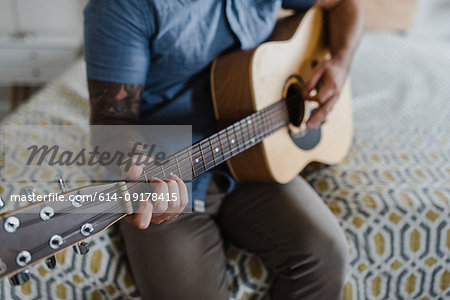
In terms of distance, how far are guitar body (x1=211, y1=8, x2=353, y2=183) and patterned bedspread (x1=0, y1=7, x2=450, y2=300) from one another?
0.38 feet

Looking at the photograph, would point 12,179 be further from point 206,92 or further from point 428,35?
point 428,35

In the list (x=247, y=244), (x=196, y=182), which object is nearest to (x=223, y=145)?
(x=196, y=182)

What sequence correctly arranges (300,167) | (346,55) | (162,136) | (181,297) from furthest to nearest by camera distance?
(346,55) → (300,167) → (162,136) → (181,297)

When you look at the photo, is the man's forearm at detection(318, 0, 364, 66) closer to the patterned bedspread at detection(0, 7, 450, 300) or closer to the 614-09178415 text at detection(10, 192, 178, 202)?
the patterned bedspread at detection(0, 7, 450, 300)

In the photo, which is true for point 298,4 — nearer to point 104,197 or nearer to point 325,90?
point 325,90

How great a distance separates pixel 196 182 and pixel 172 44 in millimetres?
313

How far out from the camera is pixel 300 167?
992mm

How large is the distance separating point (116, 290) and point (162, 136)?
14.3 inches

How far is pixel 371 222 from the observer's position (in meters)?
0.93

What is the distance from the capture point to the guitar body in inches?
33.7

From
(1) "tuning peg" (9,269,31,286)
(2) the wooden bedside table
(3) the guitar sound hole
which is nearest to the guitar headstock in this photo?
(1) "tuning peg" (9,269,31,286)

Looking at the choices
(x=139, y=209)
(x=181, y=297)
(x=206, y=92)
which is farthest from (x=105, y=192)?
(x=206, y=92)

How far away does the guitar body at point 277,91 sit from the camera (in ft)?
2.81

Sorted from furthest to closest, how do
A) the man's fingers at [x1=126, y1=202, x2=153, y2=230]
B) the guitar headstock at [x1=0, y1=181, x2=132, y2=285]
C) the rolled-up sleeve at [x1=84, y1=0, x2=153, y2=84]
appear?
the rolled-up sleeve at [x1=84, y1=0, x2=153, y2=84], the man's fingers at [x1=126, y1=202, x2=153, y2=230], the guitar headstock at [x1=0, y1=181, x2=132, y2=285]
